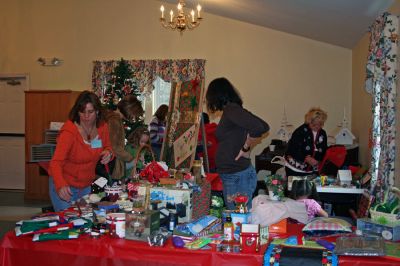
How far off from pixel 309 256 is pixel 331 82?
5914mm

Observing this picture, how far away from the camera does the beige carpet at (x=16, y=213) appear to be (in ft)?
18.9

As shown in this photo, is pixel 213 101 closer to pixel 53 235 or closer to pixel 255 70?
pixel 53 235

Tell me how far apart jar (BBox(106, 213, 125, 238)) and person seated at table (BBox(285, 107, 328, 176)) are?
3.00 m

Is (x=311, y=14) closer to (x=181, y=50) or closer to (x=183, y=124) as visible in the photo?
(x=183, y=124)

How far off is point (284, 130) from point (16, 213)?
4.17 metres

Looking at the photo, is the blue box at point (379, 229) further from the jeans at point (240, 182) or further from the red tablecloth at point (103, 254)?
the jeans at point (240, 182)

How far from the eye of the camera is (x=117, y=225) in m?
2.15

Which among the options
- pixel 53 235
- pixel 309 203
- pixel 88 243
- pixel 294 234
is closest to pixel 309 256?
pixel 294 234

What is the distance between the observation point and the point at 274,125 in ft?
24.8

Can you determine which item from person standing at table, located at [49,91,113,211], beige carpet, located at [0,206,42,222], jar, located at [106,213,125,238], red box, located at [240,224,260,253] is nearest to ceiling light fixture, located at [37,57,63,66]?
beige carpet, located at [0,206,42,222]

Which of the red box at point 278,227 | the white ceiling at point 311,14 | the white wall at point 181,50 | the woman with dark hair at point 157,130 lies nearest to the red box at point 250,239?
the red box at point 278,227

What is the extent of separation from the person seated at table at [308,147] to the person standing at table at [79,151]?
2453mm

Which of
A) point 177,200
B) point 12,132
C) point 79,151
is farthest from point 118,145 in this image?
point 12,132

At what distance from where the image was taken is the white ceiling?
15.2 feet
